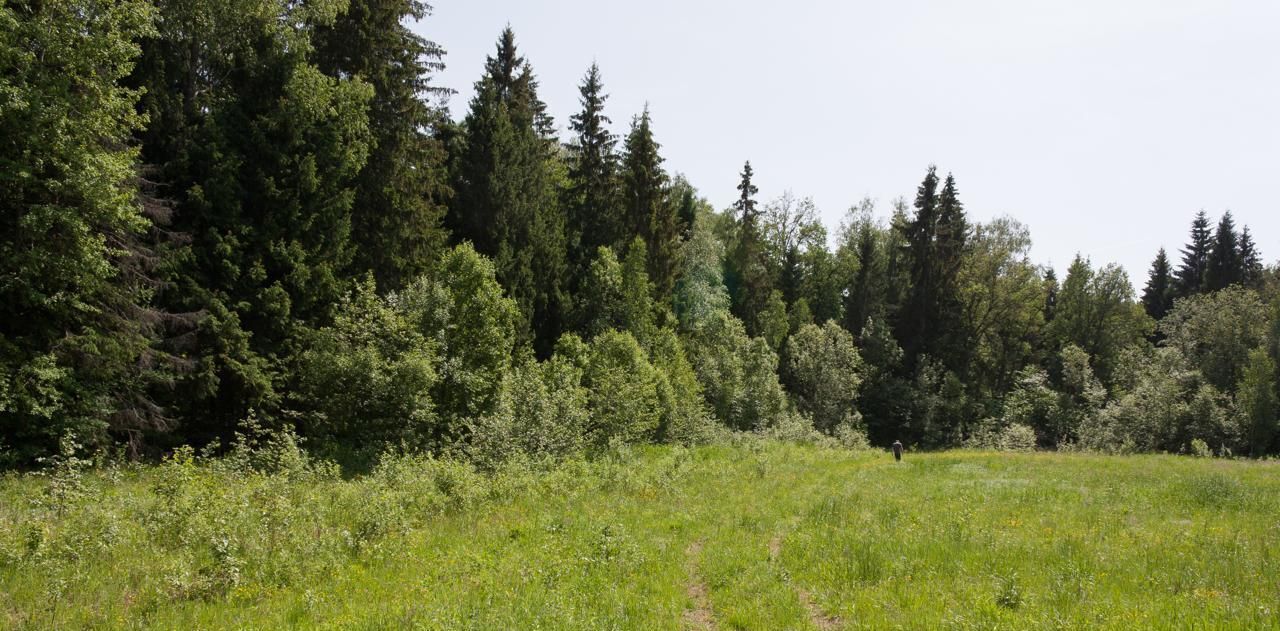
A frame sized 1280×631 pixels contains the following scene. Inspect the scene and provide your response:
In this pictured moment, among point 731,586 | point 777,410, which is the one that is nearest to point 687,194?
point 777,410

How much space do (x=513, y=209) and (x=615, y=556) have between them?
86.3 feet

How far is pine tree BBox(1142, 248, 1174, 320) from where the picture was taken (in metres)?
75.2

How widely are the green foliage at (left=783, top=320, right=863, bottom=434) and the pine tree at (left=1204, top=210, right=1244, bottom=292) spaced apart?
1668 inches

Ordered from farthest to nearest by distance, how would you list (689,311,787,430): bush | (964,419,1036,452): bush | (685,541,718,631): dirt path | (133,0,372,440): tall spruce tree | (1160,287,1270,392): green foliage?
(964,419,1036,452): bush < (689,311,787,430): bush < (1160,287,1270,392): green foliage < (133,0,372,440): tall spruce tree < (685,541,718,631): dirt path

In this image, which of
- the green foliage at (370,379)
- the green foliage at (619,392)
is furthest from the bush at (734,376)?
the green foliage at (370,379)

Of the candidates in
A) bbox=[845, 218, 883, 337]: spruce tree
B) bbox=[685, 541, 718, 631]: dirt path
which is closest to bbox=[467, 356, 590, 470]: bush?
bbox=[685, 541, 718, 631]: dirt path

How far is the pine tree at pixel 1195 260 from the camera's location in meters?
71.6

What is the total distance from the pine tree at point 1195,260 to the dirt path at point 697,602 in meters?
84.8

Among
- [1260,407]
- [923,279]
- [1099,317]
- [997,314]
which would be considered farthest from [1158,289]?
[1260,407]

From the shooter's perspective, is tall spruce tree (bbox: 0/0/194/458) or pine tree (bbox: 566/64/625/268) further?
pine tree (bbox: 566/64/625/268)

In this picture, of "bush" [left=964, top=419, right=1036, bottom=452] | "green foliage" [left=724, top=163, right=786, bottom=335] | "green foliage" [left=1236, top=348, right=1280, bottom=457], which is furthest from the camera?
"green foliage" [left=724, top=163, right=786, bottom=335]

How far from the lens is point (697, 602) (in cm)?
947

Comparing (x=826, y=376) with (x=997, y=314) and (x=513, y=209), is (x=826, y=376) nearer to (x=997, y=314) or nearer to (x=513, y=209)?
(x=997, y=314)

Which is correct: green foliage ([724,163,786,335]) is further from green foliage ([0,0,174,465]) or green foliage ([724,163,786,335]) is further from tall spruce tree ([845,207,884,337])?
green foliage ([0,0,174,465])
